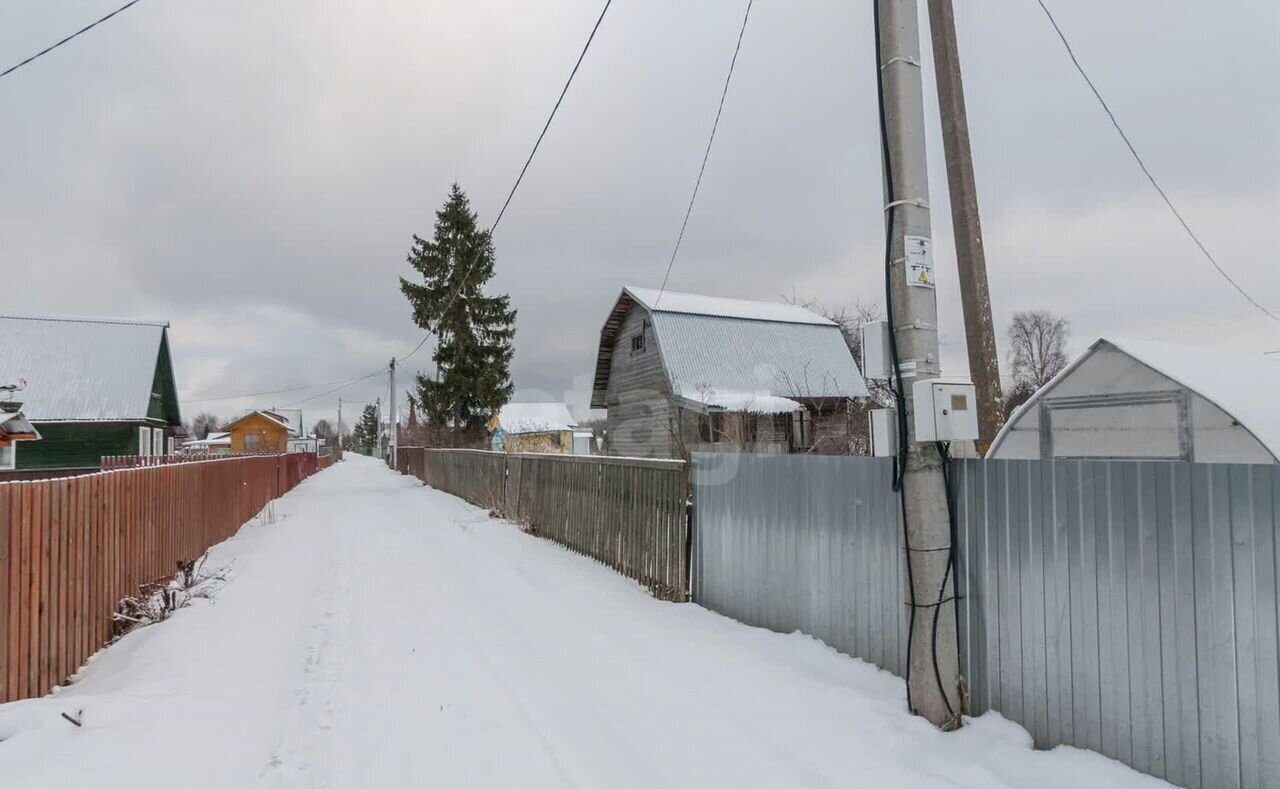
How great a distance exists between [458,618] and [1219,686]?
201 inches

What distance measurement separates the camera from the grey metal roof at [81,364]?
982 inches

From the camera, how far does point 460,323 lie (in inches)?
1337

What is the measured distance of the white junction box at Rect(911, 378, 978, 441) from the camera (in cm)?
369

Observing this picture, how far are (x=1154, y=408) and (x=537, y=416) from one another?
177ft

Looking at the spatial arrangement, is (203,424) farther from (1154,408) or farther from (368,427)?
(1154,408)

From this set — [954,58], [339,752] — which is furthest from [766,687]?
[954,58]

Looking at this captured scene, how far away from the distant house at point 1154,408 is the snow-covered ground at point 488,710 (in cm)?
415

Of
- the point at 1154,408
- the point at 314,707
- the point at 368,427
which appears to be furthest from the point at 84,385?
the point at 368,427

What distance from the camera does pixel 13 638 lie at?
3.91 m

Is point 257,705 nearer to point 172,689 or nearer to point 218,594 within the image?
point 172,689

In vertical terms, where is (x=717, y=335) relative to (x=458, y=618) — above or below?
above

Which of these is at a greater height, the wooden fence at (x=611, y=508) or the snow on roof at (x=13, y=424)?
the snow on roof at (x=13, y=424)

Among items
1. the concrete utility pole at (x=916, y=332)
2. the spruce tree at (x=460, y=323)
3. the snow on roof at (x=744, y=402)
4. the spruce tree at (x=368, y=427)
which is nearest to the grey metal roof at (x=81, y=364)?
the spruce tree at (x=460, y=323)

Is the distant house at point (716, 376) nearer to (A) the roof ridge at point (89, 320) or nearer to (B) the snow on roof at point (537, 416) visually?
(A) the roof ridge at point (89, 320)
